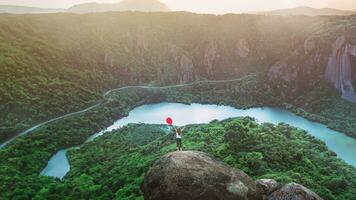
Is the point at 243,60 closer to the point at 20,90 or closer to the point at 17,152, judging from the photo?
the point at 20,90

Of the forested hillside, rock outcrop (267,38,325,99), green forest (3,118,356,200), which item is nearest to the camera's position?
green forest (3,118,356,200)

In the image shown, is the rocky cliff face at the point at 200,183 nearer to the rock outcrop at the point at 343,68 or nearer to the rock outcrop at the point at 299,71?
the rock outcrop at the point at 343,68

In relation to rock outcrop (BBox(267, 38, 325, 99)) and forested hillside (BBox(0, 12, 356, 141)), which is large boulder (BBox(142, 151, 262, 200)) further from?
rock outcrop (BBox(267, 38, 325, 99))

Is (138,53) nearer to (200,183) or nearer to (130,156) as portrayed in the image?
(130,156)

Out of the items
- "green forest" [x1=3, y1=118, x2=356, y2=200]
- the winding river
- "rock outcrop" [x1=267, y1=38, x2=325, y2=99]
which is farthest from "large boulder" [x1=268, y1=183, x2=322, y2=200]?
"rock outcrop" [x1=267, y1=38, x2=325, y2=99]

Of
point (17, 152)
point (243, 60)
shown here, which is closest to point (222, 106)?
point (243, 60)

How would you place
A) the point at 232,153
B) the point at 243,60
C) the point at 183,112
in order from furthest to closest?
the point at 243,60
the point at 183,112
the point at 232,153
